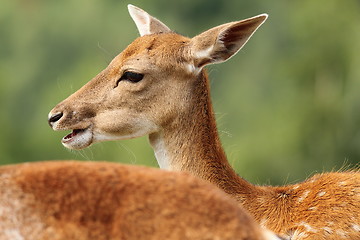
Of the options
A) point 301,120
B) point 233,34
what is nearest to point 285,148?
point 301,120

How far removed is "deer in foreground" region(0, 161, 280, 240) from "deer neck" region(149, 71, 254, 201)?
3.68 m

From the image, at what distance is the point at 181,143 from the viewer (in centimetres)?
916

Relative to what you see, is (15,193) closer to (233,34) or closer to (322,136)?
(233,34)

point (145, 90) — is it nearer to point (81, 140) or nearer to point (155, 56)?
point (155, 56)

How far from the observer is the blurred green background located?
1679 inches

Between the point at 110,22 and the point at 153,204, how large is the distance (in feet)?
214

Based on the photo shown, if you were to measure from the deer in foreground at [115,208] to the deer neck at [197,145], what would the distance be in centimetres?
368

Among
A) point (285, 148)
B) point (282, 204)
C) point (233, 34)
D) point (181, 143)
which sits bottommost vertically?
point (285, 148)

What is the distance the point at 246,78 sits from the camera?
65.1 m

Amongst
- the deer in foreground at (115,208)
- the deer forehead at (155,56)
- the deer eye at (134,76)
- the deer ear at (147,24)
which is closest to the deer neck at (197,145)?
the deer forehead at (155,56)

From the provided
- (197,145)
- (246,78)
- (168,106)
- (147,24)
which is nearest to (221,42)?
(168,106)

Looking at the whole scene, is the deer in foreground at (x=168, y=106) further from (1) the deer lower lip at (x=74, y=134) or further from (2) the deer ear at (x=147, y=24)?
(2) the deer ear at (x=147, y=24)

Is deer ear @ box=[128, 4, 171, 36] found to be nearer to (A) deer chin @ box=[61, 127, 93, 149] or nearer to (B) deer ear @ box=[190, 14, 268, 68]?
(B) deer ear @ box=[190, 14, 268, 68]

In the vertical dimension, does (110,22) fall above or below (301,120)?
above
